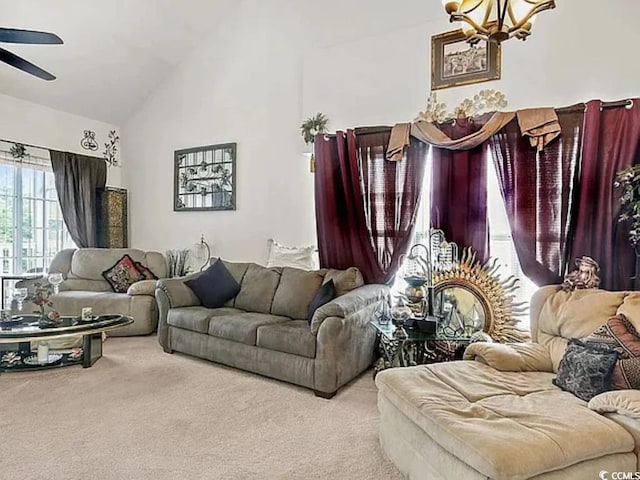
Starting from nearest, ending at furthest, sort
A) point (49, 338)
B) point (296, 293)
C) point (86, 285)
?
point (49, 338) < point (296, 293) < point (86, 285)

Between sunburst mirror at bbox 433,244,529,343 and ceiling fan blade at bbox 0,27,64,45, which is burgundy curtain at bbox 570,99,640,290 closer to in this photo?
sunburst mirror at bbox 433,244,529,343

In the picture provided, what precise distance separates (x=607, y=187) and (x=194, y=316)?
3.53m

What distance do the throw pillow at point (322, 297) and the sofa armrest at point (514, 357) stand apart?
1275mm

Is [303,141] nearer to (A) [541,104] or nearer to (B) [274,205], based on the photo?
(B) [274,205]

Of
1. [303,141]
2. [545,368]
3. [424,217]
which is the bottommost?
[545,368]

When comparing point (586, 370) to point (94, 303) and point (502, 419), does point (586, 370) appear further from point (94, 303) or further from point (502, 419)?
point (94, 303)

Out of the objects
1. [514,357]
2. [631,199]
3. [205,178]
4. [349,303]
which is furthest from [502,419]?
[205,178]

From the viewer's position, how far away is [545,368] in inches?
99.7

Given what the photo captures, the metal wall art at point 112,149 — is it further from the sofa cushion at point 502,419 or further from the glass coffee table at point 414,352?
the sofa cushion at point 502,419

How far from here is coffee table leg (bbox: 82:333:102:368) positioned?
3701mm

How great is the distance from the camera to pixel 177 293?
4207 millimetres

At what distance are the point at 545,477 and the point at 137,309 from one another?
4.27 metres

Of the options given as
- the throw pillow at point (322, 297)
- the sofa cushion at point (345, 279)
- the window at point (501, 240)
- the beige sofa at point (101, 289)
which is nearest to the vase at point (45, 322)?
the beige sofa at point (101, 289)

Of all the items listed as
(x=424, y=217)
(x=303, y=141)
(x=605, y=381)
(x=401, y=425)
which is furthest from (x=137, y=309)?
(x=605, y=381)
